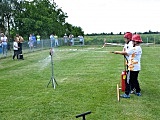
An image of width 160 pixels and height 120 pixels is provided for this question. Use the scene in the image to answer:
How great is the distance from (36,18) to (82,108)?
36581 mm

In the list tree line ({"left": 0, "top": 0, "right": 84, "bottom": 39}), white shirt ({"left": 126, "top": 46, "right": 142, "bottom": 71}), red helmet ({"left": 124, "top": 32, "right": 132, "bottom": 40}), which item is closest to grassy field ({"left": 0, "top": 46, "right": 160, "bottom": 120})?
white shirt ({"left": 126, "top": 46, "right": 142, "bottom": 71})

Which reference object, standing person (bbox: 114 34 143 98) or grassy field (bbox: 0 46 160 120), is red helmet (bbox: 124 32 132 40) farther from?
grassy field (bbox: 0 46 160 120)

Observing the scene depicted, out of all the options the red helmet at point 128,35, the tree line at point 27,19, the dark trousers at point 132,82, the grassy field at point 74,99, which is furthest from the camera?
the tree line at point 27,19

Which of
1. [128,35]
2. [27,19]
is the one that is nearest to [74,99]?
[128,35]

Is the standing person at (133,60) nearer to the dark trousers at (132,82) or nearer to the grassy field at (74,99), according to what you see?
the dark trousers at (132,82)

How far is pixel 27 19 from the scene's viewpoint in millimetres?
40188

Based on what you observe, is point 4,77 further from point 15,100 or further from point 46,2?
point 46,2

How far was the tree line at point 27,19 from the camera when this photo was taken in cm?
3780

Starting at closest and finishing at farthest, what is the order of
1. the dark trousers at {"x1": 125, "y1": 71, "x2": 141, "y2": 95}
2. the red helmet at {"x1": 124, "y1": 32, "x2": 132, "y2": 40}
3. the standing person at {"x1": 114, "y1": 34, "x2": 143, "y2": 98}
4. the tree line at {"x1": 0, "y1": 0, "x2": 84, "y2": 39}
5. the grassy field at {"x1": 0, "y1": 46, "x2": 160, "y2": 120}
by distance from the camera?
the grassy field at {"x1": 0, "y1": 46, "x2": 160, "y2": 120} < the standing person at {"x1": 114, "y1": 34, "x2": 143, "y2": 98} < the dark trousers at {"x1": 125, "y1": 71, "x2": 141, "y2": 95} < the red helmet at {"x1": 124, "y1": 32, "x2": 132, "y2": 40} < the tree line at {"x1": 0, "y1": 0, "x2": 84, "y2": 39}

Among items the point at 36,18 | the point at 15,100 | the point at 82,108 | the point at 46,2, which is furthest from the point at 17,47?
the point at 46,2

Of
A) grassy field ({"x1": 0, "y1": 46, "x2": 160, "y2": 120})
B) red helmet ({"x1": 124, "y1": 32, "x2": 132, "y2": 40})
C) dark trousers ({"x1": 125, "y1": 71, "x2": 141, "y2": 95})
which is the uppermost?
red helmet ({"x1": 124, "y1": 32, "x2": 132, "y2": 40})

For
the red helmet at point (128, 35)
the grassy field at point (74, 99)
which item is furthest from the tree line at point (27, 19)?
the red helmet at point (128, 35)

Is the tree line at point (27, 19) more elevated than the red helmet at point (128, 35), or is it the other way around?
the tree line at point (27, 19)

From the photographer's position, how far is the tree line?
1488 inches
